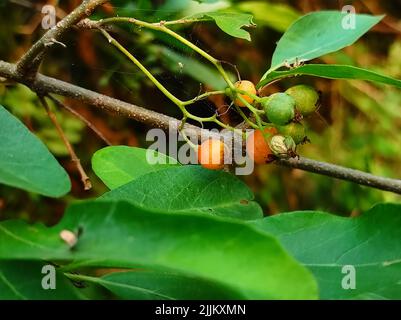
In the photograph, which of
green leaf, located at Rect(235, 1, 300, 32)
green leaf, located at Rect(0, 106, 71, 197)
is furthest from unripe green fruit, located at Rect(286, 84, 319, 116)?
green leaf, located at Rect(235, 1, 300, 32)

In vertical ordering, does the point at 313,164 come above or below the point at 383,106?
below

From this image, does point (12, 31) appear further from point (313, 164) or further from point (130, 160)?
point (313, 164)

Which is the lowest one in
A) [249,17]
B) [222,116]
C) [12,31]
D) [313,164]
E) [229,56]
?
[313,164]

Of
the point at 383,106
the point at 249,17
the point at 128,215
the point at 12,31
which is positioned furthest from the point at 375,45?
the point at 128,215

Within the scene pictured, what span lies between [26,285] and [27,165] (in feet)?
0.46

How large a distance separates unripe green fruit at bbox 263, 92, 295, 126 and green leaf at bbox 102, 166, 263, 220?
139 millimetres

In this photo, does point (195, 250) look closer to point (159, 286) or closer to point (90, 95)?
point (159, 286)

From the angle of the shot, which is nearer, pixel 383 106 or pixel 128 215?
pixel 128 215

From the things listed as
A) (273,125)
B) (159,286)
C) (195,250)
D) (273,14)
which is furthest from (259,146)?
(273,14)

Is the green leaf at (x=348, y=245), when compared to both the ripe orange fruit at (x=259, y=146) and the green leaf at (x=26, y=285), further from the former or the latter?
the green leaf at (x=26, y=285)

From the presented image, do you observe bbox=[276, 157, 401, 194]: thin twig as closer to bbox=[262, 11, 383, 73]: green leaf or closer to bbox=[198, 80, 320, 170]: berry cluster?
bbox=[198, 80, 320, 170]: berry cluster
